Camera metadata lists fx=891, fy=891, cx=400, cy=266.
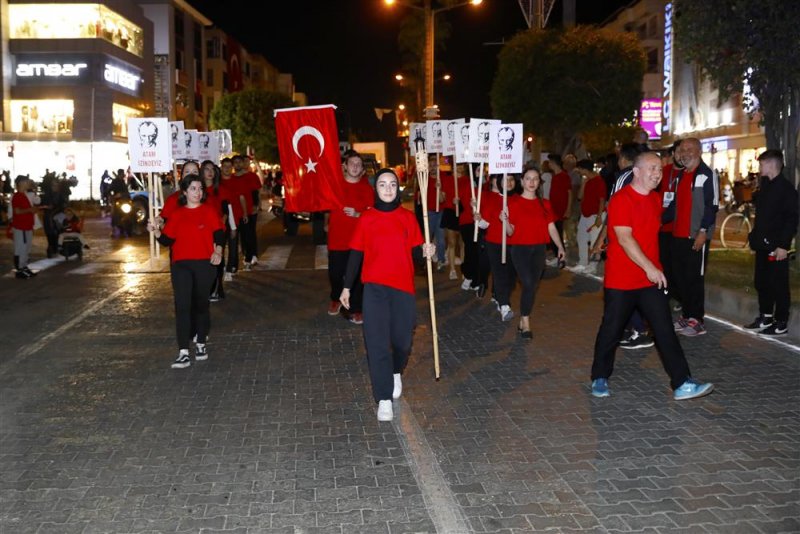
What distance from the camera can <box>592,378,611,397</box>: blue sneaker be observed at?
23.3 feet

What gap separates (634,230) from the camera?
21.8 feet

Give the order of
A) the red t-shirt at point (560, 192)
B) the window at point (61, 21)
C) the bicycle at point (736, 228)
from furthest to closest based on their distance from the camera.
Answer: the window at point (61, 21) < the bicycle at point (736, 228) < the red t-shirt at point (560, 192)

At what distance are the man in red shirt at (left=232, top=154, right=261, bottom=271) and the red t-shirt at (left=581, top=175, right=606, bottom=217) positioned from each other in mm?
5417

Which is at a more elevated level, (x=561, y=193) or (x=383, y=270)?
(x=561, y=193)

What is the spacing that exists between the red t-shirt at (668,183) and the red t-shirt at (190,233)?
474 centimetres

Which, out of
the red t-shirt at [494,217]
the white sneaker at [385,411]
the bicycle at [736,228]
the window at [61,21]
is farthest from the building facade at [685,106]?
the window at [61,21]

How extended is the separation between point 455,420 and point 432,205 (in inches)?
320

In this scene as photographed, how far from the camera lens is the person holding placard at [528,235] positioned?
31.2 feet

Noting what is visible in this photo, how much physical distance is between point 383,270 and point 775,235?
4850 mm

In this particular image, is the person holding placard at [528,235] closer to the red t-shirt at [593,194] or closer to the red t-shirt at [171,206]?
the red t-shirt at [171,206]

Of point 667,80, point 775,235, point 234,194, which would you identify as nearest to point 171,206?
point 234,194

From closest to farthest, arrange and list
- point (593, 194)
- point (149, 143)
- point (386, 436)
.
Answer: point (386, 436)
point (149, 143)
point (593, 194)

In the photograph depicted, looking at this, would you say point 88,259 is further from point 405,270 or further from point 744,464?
point 744,464

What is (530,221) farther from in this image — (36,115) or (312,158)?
(36,115)
